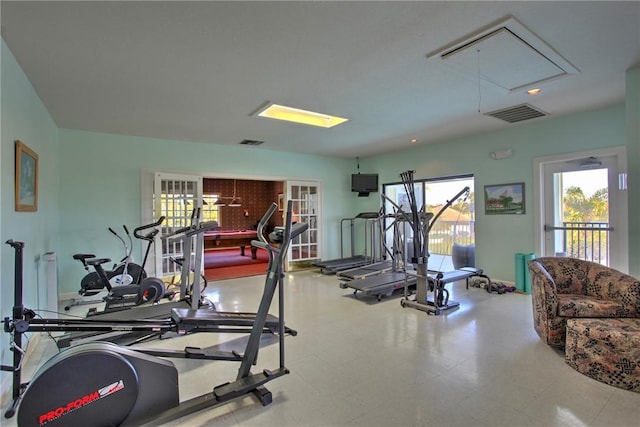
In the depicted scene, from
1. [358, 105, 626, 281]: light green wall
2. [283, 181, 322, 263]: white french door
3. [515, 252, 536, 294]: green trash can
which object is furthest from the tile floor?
[283, 181, 322, 263]: white french door

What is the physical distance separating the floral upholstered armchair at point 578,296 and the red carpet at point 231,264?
5.20 metres

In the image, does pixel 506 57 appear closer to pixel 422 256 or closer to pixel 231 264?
pixel 422 256

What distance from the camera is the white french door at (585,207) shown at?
4230 millimetres

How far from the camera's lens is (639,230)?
9.89 ft

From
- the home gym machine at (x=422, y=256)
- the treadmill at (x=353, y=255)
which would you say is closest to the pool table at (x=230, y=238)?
the treadmill at (x=353, y=255)

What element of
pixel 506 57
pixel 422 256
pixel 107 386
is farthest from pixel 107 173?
pixel 506 57

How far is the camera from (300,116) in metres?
4.89

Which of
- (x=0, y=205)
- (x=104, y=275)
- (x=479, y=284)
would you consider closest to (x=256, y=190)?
(x=104, y=275)

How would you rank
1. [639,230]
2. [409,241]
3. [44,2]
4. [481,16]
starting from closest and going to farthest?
[44,2], [481,16], [639,230], [409,241]

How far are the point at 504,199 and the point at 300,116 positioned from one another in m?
3.76

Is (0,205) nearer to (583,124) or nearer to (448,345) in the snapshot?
(448,345)

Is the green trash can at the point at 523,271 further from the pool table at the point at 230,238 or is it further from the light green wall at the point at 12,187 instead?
the pool table at the point at 230,238

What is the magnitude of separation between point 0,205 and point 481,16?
148 inches

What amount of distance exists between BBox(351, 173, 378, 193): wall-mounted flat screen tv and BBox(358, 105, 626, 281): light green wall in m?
1.47
